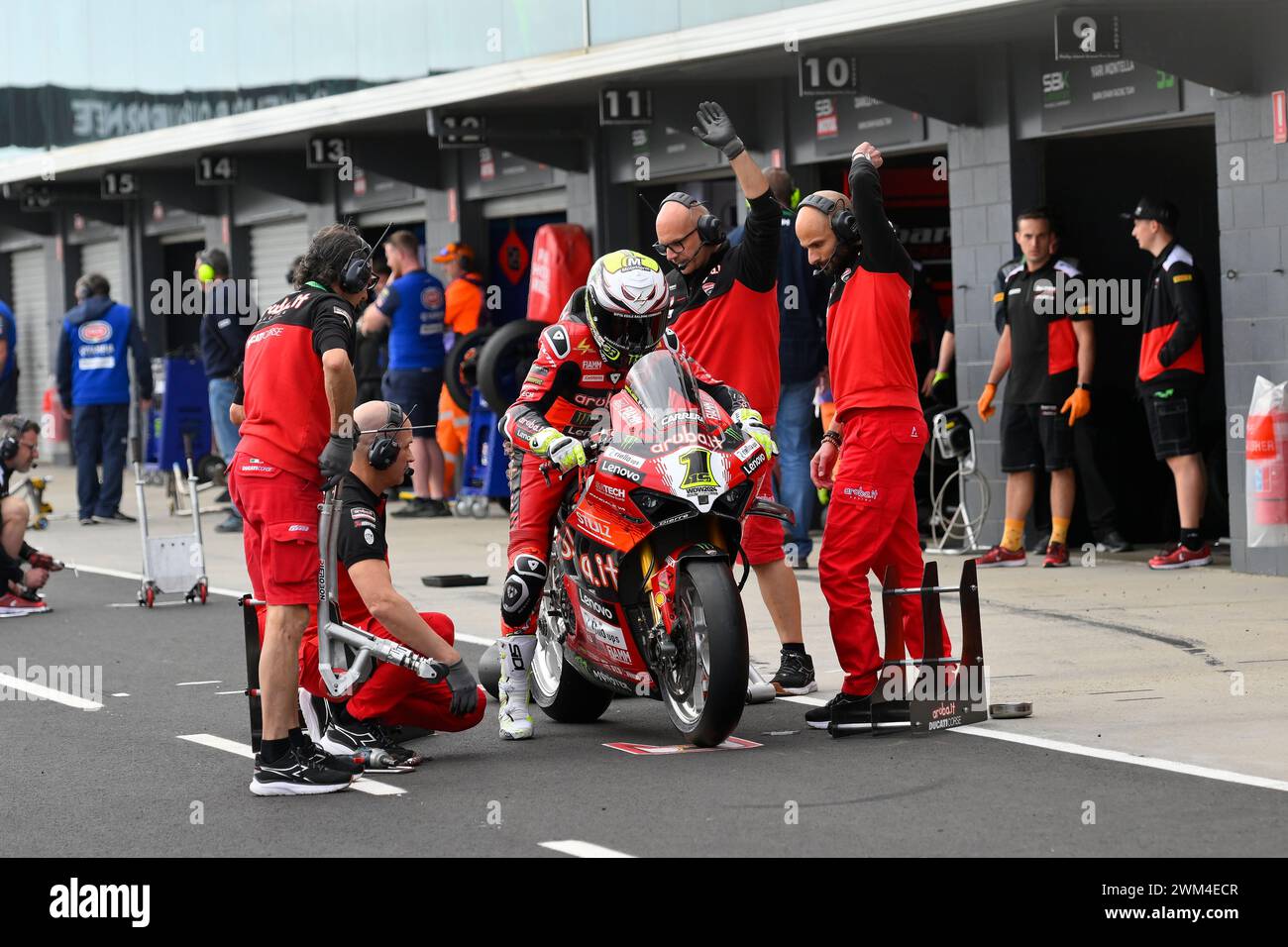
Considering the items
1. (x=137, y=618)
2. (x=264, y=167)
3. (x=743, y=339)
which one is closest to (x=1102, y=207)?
(x=743, y=339)

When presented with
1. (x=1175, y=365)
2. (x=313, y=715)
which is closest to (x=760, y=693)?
(x=313, y=715)

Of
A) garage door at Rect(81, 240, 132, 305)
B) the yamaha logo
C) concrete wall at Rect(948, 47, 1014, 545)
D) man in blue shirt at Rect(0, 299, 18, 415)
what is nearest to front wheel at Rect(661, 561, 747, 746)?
concrete wall at Rect(948, 47, 1014, 545)

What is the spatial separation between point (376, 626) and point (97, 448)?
11.5 metres

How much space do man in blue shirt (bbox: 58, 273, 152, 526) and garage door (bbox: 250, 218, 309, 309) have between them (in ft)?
15.9

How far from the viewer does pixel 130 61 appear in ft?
75.8

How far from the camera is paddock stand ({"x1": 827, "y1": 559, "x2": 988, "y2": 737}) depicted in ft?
24.8

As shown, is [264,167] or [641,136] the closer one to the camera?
[641,136]

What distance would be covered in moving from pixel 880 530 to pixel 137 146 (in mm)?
16418

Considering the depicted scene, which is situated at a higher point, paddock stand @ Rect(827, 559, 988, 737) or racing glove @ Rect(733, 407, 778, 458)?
racing glove @ Rect(733, 407, 778, 458)

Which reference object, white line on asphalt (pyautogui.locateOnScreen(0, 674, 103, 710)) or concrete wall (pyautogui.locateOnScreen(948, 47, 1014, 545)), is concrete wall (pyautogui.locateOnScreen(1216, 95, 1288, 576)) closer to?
concrete wall (pyautogui.locateOnScreen(948, 47, 1014, 545))

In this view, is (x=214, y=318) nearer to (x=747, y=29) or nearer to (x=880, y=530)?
(x=747, y=29)

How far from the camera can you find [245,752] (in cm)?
770

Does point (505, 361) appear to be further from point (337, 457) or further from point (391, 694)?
point (337, 457)
